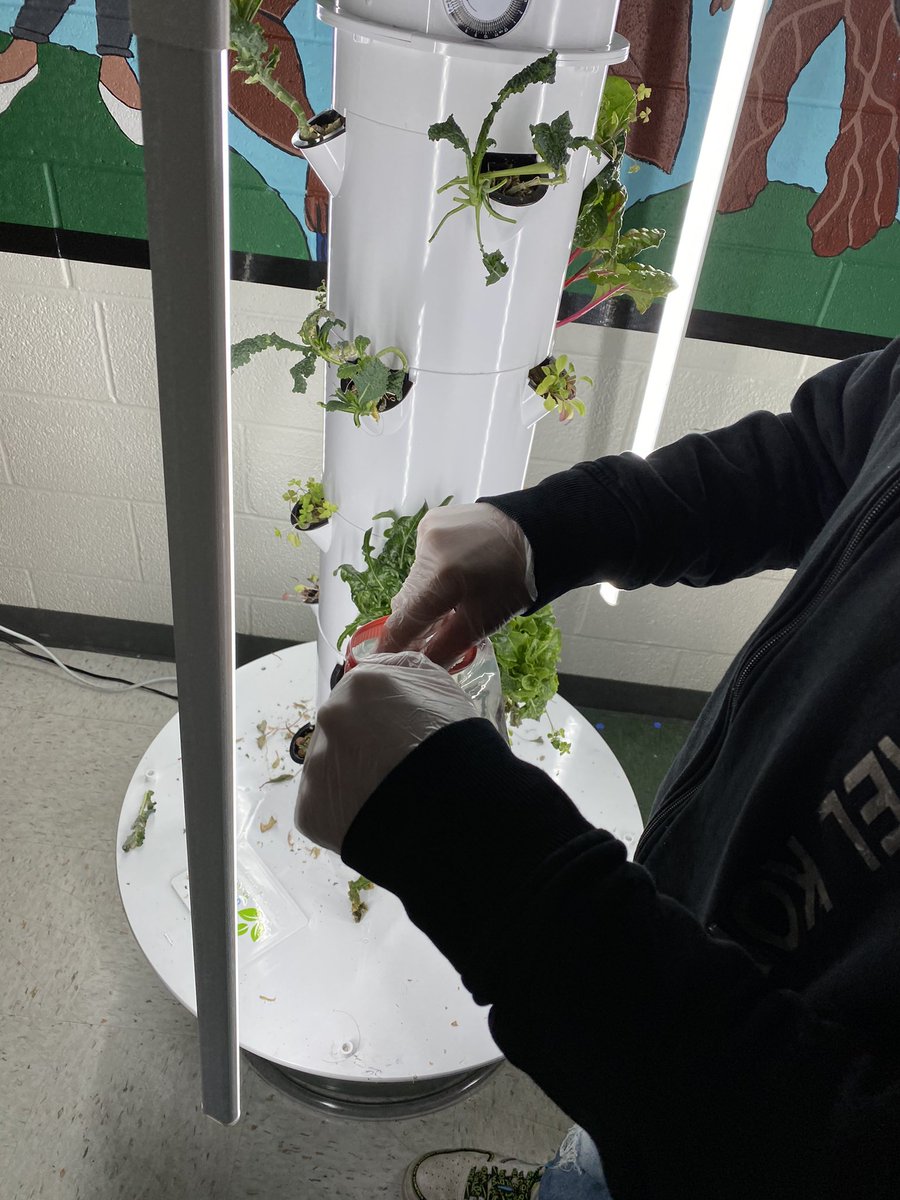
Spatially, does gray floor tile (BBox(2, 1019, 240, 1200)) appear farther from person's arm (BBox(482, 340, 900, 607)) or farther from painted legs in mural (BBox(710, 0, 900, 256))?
painted legs in mural (BBox(710, 0, 900, 256))

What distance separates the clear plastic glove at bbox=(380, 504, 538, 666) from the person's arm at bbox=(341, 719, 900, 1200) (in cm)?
31

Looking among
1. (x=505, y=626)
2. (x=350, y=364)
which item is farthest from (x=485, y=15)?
(x=505, y=626)

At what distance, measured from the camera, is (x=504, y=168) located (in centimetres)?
79

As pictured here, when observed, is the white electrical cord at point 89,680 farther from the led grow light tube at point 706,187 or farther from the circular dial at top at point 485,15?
the circular dial at top at point 485,15

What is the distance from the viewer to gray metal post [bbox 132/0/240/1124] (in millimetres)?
289

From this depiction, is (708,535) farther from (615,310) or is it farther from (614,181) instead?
(615,310)

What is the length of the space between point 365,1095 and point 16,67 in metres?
1.57

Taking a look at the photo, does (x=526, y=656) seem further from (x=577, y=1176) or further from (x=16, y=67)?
(x=16, y=67)

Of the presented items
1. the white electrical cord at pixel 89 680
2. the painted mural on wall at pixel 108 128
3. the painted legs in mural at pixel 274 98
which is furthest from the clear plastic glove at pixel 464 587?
the white electrical cord at pixel 89 680

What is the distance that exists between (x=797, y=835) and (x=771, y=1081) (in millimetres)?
153

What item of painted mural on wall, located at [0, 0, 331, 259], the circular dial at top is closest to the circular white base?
painted mural on wall, located at [0, 0, 331, 259]

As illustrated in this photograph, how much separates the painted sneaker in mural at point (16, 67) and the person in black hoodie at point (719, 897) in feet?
3.73

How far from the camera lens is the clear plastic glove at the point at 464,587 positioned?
798mm

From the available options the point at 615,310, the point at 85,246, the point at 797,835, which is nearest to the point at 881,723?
the point at 797,835
